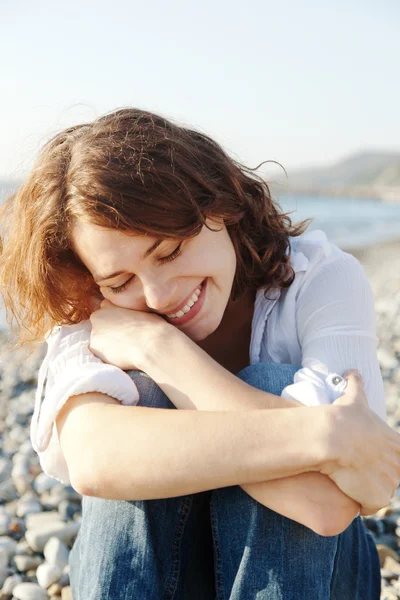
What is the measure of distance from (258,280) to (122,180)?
2.05 ft

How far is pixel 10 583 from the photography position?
8.34 feet

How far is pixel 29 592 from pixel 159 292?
1423 mm

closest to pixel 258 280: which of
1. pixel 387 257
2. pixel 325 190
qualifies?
pixel 387 257

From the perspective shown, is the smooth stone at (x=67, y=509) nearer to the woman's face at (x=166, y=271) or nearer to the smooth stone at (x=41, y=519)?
the smooth stone at (x=41, y=519)

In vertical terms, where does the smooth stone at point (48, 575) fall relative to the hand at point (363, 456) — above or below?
below

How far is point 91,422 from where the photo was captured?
5.19 feet

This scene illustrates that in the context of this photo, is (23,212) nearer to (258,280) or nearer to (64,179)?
(64,179)

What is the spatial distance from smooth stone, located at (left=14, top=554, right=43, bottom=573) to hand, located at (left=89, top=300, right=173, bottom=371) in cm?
129

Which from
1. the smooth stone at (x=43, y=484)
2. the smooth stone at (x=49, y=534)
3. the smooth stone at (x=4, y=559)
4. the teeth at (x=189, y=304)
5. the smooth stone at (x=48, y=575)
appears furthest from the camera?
the smooth stone at (x=43, y=484)

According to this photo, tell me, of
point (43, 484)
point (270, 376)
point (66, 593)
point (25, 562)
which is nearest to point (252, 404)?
point (270, 376)

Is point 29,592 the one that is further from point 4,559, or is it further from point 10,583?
point 4,559

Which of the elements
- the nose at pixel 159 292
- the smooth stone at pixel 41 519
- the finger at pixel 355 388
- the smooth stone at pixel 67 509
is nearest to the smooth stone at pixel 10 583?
the smooth stone at pixel 41 519

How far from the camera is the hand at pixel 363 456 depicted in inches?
57.2

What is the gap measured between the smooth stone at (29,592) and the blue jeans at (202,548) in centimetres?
89
